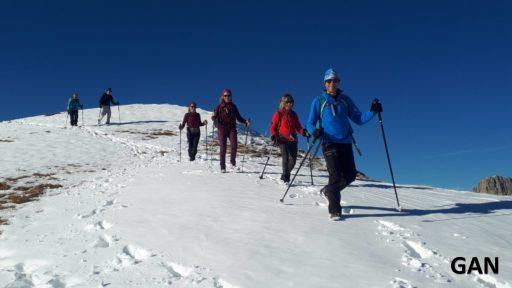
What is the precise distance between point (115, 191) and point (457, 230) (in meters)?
7.78

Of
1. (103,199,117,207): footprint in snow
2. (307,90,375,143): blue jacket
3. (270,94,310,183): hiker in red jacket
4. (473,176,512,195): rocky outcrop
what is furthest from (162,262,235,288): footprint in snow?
(473,176,512,195): rocky outcrop

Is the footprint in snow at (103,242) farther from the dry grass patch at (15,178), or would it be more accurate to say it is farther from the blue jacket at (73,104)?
the blue jacket at (73,104)

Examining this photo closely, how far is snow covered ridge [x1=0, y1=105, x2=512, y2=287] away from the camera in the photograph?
5258 mm

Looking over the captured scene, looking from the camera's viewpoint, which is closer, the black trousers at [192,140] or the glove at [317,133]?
the glove at [317,133]

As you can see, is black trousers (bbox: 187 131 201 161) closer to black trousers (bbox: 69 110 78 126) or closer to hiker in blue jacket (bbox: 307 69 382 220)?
hiker in blue jacket (bbox: 307 69 382 220)

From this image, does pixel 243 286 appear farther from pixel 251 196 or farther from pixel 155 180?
pixel 155 180

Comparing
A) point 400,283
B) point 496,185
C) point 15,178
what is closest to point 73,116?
point 15,178

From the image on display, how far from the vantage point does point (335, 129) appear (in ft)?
26.3

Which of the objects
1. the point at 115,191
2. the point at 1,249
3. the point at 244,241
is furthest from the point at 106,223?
the point at 115,191

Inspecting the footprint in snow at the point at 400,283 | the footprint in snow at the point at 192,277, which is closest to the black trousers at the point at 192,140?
the footprint in snow at the point at 192,277

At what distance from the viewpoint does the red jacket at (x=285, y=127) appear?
1152 centimetres

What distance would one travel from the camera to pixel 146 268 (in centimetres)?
545

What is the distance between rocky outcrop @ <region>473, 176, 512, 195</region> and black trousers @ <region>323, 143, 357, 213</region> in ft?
36.8

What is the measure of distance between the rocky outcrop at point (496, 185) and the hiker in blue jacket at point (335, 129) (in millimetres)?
10994
